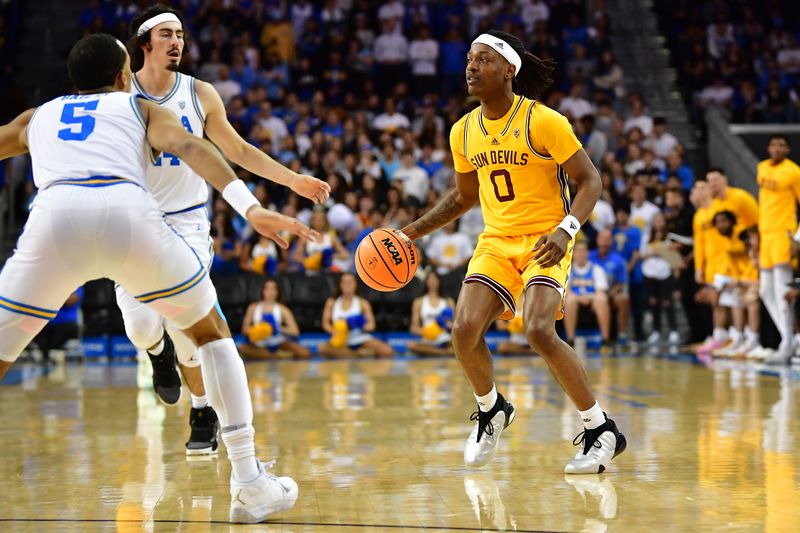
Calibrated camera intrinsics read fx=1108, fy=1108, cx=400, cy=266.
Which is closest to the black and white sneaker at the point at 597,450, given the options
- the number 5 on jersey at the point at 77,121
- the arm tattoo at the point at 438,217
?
the arm tattoo at the point at 438,217

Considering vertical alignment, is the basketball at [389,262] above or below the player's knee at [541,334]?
above

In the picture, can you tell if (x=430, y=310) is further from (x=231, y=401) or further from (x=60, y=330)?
(x=231, y=401)

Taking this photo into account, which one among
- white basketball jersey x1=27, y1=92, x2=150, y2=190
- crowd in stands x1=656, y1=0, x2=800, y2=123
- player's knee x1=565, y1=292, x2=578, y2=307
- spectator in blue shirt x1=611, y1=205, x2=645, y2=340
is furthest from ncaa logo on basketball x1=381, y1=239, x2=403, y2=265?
crowd in stands x1=656, y1=0, x2=800, y2=123

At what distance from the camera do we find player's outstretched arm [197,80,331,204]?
14.8 ft

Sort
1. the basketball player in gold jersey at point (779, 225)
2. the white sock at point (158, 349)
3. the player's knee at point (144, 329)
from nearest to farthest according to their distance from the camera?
the player's knee at point (144, 329), the white sock at point (158, 349), the basketball player in gold jersey at point (779, 225)

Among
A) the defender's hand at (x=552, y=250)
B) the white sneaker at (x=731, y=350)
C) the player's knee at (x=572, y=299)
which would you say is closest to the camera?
the defender's hand at (x=552, y=250)

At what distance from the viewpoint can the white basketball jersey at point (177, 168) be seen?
580 centimetres

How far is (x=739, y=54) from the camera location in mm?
19578

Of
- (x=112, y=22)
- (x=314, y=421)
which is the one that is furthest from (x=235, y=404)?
(x=112, y=22)

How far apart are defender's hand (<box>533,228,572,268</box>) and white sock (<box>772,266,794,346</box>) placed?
24.5 ft

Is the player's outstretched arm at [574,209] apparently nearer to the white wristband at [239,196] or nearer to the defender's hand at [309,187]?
the defender's hand at [309,187]

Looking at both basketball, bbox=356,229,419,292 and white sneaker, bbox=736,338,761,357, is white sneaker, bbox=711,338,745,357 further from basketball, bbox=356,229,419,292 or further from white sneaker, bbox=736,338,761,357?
basketball, bbox=356,229,419,292

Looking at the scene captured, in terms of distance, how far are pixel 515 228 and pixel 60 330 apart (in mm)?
8860

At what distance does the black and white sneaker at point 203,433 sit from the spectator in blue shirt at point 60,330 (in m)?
7.42
